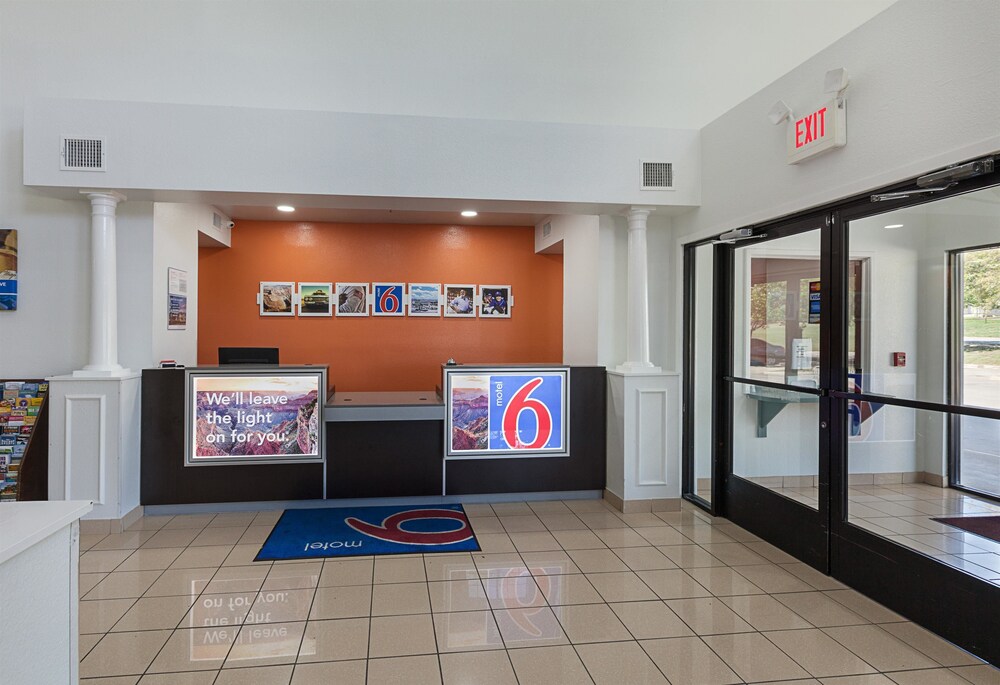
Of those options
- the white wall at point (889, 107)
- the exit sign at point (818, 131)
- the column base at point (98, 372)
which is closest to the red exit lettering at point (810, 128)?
the exit sign at point (818, 131)

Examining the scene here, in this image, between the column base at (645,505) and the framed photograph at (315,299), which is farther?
the framed photograph at (315,299)

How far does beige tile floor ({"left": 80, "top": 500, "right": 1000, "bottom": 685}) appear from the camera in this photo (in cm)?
274

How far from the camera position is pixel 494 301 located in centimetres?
784

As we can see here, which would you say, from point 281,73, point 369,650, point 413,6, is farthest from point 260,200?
point 369,650

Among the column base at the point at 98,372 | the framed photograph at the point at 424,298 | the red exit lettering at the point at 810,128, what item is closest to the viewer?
the red exit lettering at the point at 810,128

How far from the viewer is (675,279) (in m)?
5.64

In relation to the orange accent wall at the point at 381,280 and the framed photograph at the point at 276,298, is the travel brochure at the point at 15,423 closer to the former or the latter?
the orange accent wall at the point at 381,280

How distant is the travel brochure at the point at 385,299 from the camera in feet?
24.8

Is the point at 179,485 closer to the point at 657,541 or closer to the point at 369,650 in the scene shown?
the point at 369,650

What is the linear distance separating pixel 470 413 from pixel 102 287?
3.10 meters

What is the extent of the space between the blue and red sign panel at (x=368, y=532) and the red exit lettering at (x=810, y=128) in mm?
3470

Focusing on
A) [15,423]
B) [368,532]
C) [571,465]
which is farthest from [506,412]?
[15,423]

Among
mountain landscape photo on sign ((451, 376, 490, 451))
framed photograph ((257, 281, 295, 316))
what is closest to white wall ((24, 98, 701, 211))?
mountain landscape photo on sign ((451, 376, 490, 451))

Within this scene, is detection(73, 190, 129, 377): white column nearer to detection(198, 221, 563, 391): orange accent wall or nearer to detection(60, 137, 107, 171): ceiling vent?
detection(60, 137, 107, 171): ceiling vent
